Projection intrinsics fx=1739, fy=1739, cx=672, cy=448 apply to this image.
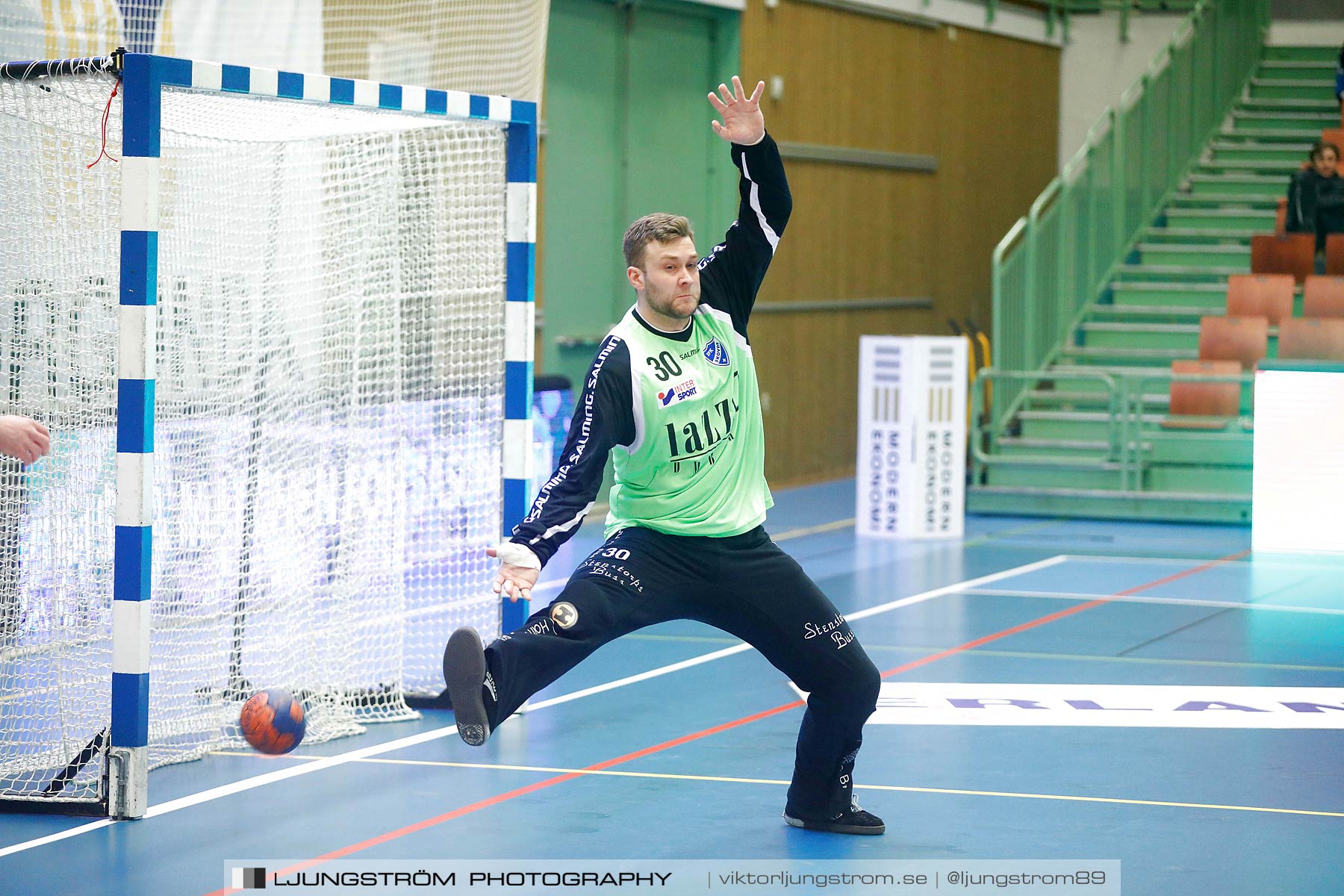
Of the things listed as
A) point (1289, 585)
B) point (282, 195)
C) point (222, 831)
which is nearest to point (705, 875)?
point (222, 831)

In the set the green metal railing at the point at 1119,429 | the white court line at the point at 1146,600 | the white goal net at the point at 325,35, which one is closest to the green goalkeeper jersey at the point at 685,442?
the white goal net at the point at 325,35

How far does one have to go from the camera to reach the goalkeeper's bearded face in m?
5.48

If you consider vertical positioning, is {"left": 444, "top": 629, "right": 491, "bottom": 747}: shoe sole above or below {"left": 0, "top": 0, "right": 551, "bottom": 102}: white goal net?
below

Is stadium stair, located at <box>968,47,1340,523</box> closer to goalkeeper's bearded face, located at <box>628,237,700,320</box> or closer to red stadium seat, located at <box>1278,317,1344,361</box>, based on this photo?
red stadium seat, located at <box>1278,317,1344,361</box>

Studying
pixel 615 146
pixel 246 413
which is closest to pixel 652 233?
pixel 246 413

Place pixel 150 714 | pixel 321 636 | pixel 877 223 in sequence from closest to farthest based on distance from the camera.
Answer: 1. pixel 150 714
2. pixel 321 636
3. pixel 877 223

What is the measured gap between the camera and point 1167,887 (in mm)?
5191

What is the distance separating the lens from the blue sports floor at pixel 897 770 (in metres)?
5.59

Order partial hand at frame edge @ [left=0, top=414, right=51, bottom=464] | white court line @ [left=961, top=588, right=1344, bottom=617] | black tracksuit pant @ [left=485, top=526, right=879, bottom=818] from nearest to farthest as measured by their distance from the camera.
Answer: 1. black tracksuit pant @ [left=485, top=526, right=879, bottom=818]
2. partial hand at frame edge @ [left=0, top=414, right=51, bottom=464]
3. white court line @ [left=961, top=588, right=1344, bottom=617]

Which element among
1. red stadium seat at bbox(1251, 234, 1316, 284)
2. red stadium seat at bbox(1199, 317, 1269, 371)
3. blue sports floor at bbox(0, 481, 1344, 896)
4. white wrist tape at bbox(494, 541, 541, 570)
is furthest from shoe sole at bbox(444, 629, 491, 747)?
red stadium seat at bbox(1251, 234, 1316, 284)

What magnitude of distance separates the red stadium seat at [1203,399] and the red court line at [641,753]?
4.10 meters

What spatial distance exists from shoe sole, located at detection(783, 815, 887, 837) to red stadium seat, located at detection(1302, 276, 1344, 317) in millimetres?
11905

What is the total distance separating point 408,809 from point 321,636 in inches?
63.9

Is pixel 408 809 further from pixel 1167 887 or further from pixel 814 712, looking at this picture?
pixel 1167 887
